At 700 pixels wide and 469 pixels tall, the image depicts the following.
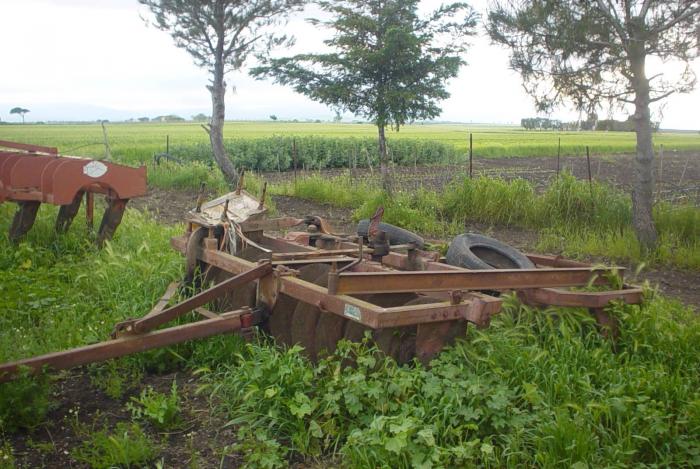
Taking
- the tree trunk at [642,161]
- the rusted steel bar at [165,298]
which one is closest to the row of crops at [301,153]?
the tree trunk at [642,161]

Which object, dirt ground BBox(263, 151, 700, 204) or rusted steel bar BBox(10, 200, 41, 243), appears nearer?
rusted steel bar BBox(10, 200, 41, 243)

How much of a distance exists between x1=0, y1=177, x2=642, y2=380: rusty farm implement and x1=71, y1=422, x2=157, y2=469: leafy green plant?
534 mm

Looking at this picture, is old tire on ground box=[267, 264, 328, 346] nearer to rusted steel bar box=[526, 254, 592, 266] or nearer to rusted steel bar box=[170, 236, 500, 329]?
rusted steel bar box=[170, 236, 500, 329]

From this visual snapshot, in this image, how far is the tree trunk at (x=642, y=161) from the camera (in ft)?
30.7

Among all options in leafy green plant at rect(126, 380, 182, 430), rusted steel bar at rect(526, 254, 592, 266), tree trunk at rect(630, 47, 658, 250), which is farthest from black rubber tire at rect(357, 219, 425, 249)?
tree trunk at rect(630, 47, 658, 250)

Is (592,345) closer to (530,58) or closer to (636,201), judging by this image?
(636,201)

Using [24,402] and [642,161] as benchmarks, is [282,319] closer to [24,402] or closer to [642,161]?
[24,402]

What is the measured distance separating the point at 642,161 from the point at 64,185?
293 inches

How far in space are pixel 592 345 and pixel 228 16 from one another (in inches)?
578

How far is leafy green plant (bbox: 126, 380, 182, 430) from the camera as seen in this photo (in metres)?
4.02

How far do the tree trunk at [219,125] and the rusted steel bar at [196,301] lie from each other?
12626 millimetres

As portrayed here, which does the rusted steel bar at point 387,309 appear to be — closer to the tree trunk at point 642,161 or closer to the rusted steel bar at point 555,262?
the rusted steel bar at point 555,262

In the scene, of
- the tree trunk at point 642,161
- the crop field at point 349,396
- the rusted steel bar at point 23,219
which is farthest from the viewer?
the tree trunk at point 642,161

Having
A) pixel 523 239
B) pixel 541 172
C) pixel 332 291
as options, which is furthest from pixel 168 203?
pixel 541 172
